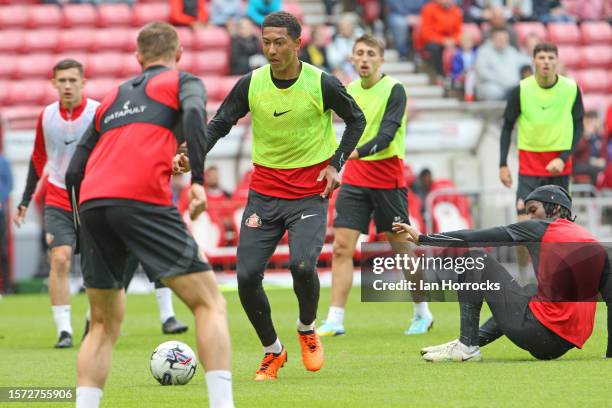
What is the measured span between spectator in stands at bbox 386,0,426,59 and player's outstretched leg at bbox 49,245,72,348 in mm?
14418

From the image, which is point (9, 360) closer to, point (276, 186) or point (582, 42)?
point (276, 186)

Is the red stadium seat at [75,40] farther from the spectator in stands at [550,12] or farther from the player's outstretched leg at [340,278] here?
the player's outstretched leg at [340,278]

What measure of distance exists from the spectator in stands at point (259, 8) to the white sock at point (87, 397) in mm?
17672

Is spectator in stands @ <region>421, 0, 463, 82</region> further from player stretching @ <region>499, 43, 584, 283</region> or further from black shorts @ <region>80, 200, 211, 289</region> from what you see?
black shorts @ <region>80, 200, 211, 289</region>

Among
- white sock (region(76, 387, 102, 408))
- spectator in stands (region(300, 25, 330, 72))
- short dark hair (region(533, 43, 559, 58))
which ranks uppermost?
spectator in stands (region(300, 25, 330, 72))

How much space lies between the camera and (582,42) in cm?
2683

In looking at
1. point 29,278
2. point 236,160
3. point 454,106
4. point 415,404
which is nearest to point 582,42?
point 454,106

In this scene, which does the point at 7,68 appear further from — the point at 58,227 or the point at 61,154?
the point at 58,227

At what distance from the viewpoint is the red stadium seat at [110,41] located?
961 inches

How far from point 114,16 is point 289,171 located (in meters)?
16.4

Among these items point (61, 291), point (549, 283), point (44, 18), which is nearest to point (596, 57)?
point (44, 18)

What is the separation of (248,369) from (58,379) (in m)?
1.43

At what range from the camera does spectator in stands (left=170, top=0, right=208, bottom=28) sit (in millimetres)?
24719

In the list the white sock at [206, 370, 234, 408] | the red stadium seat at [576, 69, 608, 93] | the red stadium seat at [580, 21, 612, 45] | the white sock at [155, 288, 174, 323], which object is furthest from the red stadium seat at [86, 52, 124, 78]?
the white sock at [206, 370, 234, 408]
